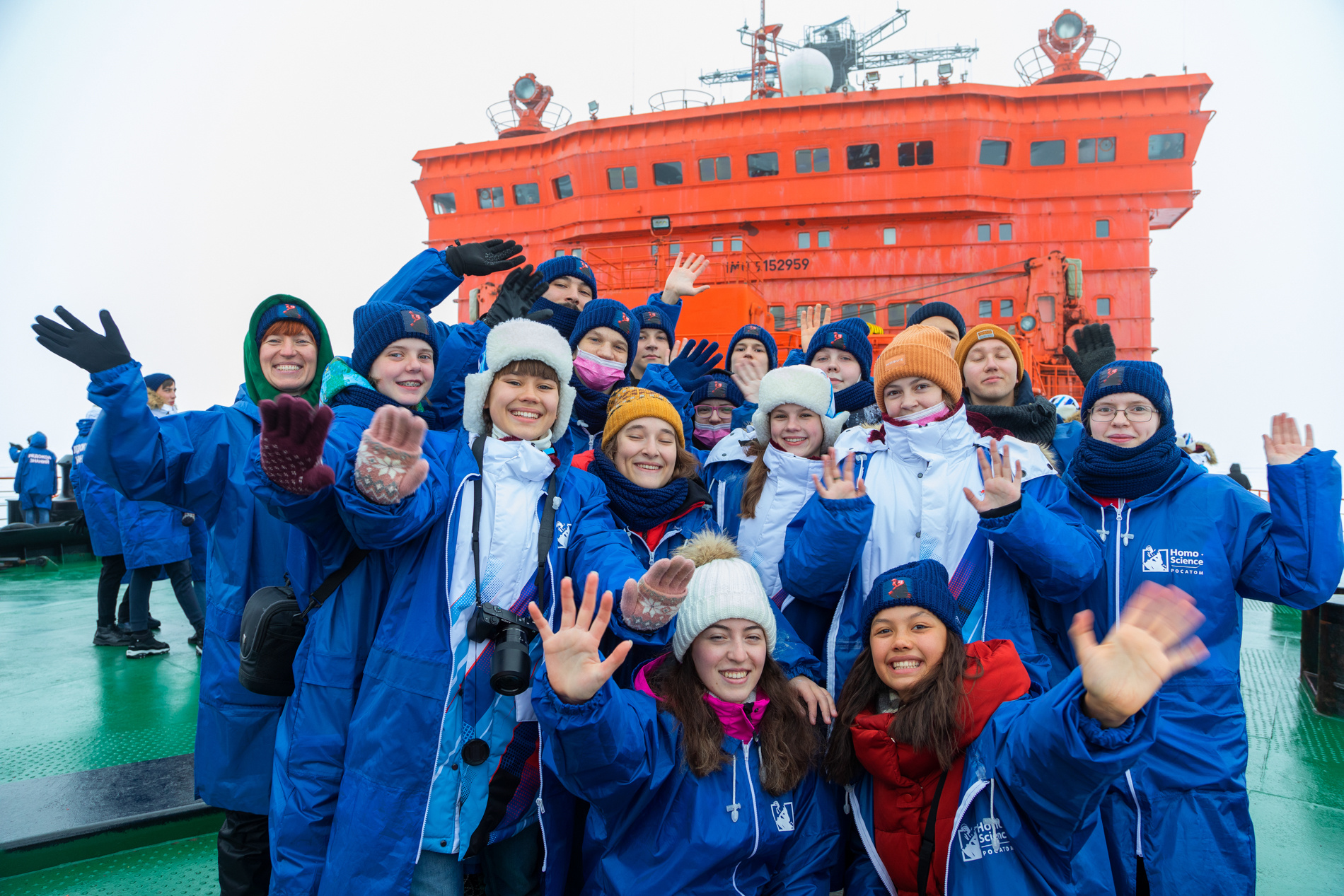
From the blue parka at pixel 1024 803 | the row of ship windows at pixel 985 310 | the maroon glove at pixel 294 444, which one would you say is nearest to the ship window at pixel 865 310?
the row of ship windows at pixel 985 310

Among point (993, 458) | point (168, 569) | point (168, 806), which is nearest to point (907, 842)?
point (993, 458)

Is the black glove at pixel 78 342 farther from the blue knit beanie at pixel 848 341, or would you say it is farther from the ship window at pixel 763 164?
the ship window at pixel 763 164

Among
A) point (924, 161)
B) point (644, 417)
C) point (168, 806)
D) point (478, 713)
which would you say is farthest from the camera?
point (924, 161)

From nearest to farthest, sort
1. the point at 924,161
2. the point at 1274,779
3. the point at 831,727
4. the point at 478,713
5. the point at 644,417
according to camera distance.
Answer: the point at 478,713 → the point at 831,727 → the point at 644,417 → the point at 1274,779 → the point at 924,161

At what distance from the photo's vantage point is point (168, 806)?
333 cm

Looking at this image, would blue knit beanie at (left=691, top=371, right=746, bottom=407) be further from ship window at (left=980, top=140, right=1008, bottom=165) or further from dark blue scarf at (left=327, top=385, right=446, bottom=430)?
ship window at (left=980, top=140, right=1008, bottom=165)

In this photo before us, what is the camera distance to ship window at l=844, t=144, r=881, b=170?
549 inches

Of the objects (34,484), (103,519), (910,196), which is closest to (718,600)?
(103,519)

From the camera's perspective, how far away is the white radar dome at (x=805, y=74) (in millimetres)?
17422

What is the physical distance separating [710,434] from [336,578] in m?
2.45

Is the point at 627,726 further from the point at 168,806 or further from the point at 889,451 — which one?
the point at 168,806

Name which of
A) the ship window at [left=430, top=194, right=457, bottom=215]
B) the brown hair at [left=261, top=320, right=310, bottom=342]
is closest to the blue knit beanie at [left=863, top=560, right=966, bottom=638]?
the brown hair at [left=261, top=320, right=310, bottom=342]

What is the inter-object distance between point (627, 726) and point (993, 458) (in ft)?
4.99

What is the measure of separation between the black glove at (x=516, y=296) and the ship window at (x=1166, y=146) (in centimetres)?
1422
